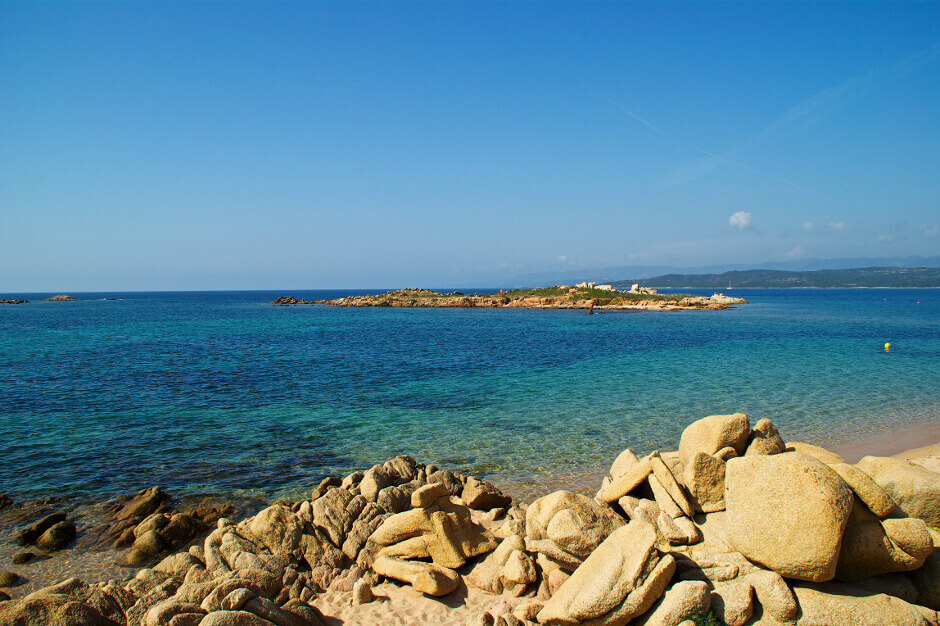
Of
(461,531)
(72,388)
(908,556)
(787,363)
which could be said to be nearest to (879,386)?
(787,363)

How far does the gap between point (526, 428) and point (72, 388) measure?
25.7m

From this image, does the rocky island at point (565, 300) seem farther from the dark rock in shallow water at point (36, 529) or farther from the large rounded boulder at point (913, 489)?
the dark rock in shallow water at point (36, 529)

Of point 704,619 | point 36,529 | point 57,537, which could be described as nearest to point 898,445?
point 704,619

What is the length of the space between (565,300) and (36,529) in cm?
10879

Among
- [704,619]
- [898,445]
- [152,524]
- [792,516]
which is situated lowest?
[898,445]

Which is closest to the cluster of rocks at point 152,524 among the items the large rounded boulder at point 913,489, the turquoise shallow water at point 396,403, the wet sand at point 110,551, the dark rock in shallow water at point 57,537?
the wet sand at point 110,551

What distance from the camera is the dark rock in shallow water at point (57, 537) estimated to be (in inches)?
452

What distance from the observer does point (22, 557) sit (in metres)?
11.0

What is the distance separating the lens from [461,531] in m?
10.1

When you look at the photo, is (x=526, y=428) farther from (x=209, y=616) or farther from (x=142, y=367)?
(x=142, y=367)

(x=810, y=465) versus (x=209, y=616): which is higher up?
(x=810, y=465)

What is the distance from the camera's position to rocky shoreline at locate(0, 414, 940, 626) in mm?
7383

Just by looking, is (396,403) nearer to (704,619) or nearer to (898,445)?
(704,619)

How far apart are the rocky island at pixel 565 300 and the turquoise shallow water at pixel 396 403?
59700mm
